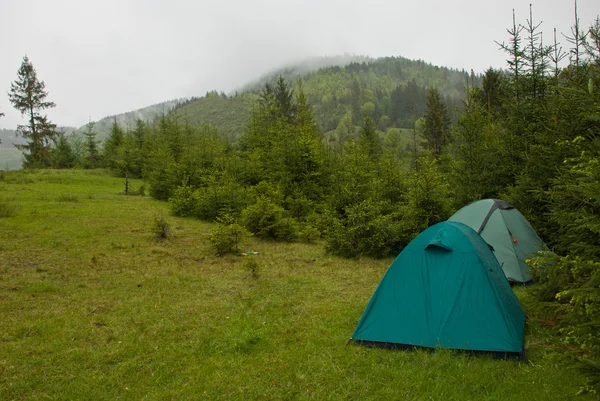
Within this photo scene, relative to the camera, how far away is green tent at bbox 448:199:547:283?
28.9ft

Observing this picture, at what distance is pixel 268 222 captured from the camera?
14969 mm

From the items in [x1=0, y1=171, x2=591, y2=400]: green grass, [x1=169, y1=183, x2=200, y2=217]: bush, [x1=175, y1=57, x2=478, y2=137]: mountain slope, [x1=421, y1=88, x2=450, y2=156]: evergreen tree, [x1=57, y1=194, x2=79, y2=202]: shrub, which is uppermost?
[x1=175, y1=57, x2=478, y2=137]: mountain slope

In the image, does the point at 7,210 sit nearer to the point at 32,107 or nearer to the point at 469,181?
the point at 469,181

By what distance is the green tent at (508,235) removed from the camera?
880 centimetres

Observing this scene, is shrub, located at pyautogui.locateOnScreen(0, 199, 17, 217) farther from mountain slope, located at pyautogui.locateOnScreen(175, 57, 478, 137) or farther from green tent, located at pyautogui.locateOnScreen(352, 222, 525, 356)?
mountain slope, located at pyautogui.locateOnScreen(175, 57, 478, 137)

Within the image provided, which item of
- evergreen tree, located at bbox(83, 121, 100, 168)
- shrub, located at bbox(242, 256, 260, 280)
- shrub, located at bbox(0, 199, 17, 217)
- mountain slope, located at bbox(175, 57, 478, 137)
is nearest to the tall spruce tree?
evergreen tree, located at bbox(83, 121, 100, 168)

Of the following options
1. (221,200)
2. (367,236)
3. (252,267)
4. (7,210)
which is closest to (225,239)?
(252,267)

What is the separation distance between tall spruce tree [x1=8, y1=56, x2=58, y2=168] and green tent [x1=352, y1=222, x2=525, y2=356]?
46.2m

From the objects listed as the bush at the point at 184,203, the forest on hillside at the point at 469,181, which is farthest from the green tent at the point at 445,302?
the bush at the point at 184,203

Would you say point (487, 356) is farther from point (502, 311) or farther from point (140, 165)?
point (140, 165)

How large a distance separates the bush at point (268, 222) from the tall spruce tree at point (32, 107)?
122ft

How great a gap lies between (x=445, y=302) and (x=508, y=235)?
4491mm

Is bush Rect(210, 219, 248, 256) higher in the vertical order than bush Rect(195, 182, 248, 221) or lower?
lower

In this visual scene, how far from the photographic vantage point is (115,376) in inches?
202
